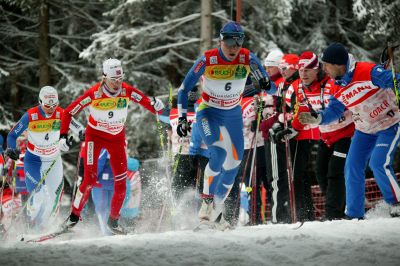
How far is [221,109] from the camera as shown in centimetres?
767

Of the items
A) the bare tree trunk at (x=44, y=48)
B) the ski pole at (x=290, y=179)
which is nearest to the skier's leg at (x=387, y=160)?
the ski pole at (x=290, y=179)

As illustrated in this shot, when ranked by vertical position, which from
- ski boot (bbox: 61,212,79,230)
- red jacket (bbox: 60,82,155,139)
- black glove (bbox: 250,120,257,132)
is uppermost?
red jacket (bbox: 60,82,155,139)

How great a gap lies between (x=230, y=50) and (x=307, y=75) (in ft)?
4.46

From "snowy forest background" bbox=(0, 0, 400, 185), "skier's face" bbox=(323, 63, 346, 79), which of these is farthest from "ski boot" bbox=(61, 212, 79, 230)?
"snowy forest background" bbox=(0, 0, 400, 185)

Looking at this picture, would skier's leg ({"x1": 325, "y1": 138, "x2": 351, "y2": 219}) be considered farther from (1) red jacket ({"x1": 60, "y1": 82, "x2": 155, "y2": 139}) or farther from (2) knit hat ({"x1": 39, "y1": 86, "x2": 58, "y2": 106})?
(2) knit hat ({"x1": 39, "y1": 86, "x2": 58, "y2": 106})

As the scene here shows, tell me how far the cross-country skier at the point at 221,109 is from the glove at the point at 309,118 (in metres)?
0.51

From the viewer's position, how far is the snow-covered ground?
4922 mm

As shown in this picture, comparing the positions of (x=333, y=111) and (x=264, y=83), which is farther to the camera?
(x=333, y=111)

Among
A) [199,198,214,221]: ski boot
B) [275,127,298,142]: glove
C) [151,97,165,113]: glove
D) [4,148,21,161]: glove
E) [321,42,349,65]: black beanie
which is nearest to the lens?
[321,42,349,65]: black beanie

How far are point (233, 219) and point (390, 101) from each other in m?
2.38

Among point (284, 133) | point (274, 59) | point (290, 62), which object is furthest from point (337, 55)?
point (274, 59)

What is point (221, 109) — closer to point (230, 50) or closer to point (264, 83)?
point (264, 83)

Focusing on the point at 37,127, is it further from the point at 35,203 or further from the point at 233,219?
the point at 233,219

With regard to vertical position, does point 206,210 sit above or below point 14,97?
below
